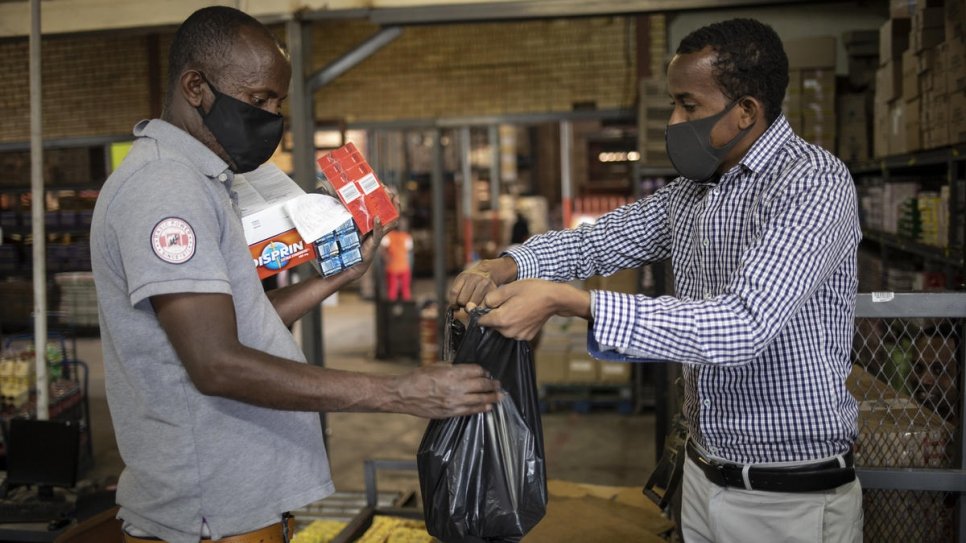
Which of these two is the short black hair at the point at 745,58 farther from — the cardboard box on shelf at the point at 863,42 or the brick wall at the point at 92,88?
the brick wall at the point at 92,88

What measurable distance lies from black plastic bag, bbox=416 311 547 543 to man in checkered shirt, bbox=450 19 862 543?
0.48ft

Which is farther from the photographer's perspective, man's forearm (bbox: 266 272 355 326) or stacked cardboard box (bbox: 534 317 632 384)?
stacked cardboard box (bbox: 534 317 632 384)

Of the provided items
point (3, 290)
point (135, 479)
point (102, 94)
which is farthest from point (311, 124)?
point (3, 290)

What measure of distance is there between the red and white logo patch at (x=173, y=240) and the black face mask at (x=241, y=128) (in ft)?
1.12

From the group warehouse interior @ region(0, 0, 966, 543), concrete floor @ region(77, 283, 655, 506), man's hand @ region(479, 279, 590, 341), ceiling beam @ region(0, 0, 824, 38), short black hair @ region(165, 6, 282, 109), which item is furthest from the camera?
concrete floor @ region(77, 283, 655, 506)

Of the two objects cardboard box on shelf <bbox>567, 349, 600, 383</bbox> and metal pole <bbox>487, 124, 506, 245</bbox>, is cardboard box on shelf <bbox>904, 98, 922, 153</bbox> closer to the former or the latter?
cardboard box on shelf <bbox>567, 349, 600, 383</bbox>

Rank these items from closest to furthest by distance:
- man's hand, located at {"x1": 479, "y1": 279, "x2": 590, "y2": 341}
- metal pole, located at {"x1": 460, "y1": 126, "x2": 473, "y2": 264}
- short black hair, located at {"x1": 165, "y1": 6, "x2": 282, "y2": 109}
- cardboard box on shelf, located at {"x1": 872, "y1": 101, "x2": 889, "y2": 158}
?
man's hand, located at {"x1": 479, "y1": 279, "x2": 590, "y2": 341}, short black hair, located at {"x1": 165, "y1": 6, "x2": 282, "y2": 109}, cardboard box on shelf, located at {"x1": 872, "y1": 101, "x2": 889, "y2": 158}, metal pole, located at {"x1": 460, "y1": 126, "x2": 473, "y2": 264}

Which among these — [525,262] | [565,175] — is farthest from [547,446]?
[525,262]

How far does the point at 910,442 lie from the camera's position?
99.1 inches

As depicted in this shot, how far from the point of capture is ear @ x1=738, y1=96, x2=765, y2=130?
192 centimetres

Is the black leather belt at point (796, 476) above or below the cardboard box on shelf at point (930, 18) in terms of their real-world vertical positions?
below

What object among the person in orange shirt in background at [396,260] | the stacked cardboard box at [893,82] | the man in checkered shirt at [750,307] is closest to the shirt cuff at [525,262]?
the man in checkered shirt at [750,307]

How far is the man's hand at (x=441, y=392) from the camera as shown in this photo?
176 centimetres

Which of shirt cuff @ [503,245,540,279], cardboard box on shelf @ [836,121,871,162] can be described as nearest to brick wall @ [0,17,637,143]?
cardboard box on shelf @ [836,121,871,162]
